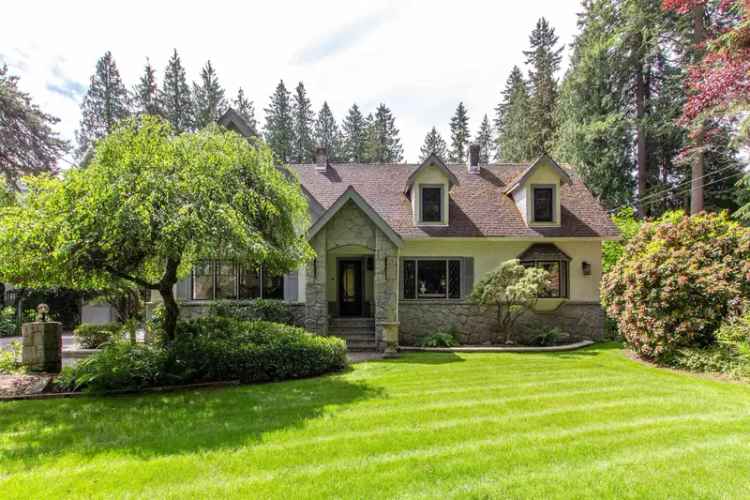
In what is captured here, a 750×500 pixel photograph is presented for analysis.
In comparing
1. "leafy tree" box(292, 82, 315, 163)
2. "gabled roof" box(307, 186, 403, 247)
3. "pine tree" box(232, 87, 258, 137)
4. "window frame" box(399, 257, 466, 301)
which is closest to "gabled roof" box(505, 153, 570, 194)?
"window frame" box(399, 257, 466, 301)

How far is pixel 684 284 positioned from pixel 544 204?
230 inches

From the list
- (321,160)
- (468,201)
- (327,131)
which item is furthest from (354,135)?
(468,201)

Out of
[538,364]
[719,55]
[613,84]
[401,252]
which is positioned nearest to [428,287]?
[401,252]

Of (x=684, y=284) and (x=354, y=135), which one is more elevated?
(x=354, y=135)

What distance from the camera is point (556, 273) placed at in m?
13.9

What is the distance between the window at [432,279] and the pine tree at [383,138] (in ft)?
98.6

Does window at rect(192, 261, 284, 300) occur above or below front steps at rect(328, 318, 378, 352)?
above

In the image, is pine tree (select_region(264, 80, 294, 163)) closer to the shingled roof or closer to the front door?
the shingled roof

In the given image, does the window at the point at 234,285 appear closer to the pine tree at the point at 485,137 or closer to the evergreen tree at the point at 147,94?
the evergreen tree at the point at 147,94

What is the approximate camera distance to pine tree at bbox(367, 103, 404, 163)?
139 ft

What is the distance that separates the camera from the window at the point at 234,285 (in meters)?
13.3

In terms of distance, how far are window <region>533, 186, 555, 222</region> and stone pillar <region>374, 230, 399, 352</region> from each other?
6.01 m

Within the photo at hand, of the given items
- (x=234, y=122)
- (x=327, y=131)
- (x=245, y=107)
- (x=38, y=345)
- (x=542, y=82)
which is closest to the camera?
(x=38, y=345)

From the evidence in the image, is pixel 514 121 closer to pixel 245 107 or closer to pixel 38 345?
pixel 245 107
